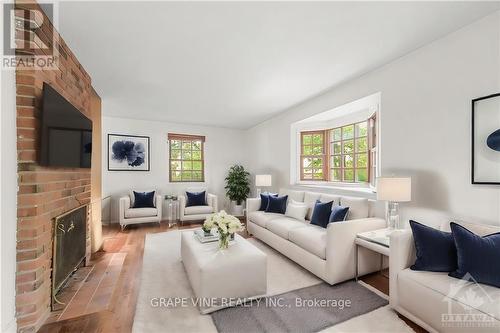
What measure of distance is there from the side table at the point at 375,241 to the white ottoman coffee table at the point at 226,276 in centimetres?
109

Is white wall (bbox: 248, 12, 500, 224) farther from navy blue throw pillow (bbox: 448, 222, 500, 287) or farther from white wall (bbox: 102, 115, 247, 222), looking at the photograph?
white wall (bbox: 102, 115, 247, 222)

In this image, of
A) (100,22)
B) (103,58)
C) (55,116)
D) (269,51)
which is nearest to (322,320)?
(269,51)

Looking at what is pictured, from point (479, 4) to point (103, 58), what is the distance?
11.9 feet

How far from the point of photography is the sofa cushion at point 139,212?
4672mm

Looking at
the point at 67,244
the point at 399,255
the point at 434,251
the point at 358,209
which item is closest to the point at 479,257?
the point at 434,251

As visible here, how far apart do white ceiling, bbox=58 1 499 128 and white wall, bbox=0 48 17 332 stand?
0.84m

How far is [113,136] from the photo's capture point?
5.32 metres

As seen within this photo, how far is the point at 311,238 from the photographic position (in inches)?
106

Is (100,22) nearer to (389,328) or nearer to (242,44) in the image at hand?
(242,44)

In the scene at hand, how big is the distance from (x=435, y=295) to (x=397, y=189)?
39.8 inches

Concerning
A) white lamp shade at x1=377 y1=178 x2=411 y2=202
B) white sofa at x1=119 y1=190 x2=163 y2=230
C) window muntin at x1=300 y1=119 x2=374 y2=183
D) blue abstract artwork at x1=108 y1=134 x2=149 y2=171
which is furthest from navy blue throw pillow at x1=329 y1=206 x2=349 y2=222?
blue abstract artwork at x1=108 y1=134 x2=149 y2=171

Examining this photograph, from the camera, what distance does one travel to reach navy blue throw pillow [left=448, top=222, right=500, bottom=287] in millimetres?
1536

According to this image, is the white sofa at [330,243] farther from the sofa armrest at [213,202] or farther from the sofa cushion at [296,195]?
the sofa armrest at [213,202]

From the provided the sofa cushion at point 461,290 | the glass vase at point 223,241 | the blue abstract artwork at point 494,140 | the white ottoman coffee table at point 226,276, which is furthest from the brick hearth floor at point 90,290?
the blue abstract artwork at point 494,140
